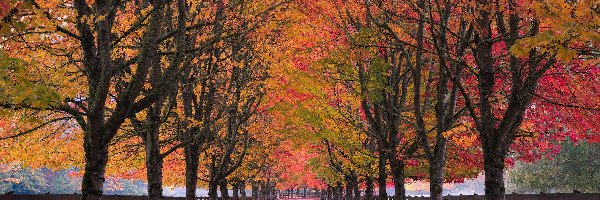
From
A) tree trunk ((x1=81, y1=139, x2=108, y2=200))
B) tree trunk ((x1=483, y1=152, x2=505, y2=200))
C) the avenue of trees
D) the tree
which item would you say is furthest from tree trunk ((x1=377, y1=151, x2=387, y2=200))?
the tree

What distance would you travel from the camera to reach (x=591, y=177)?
→ 32.2 m

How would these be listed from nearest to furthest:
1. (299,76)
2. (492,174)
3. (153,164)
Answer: (492,174)
(153,164)
(299,76)

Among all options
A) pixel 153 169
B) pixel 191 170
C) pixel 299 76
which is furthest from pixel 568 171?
pixel 153 169

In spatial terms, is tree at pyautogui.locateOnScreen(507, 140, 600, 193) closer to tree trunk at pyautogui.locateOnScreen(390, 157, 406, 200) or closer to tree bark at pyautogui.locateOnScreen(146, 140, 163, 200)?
tree trunk at pyautogui.locateOnScreen(390, 157, 406, 200)

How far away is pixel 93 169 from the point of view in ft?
22.3

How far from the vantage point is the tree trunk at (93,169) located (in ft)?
21.6

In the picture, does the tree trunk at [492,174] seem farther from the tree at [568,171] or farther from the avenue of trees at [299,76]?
the tree at [568,171]

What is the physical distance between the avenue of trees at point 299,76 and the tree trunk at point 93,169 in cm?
2

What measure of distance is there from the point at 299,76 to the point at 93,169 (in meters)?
7.84

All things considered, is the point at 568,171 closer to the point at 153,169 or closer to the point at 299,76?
the point at 299,76

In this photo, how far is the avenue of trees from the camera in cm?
639

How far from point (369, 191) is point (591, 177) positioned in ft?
66.8

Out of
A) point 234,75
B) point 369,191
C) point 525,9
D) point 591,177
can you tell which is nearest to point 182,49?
point 525,9

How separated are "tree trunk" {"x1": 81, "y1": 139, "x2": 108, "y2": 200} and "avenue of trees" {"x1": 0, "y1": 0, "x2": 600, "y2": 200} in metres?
0.02
